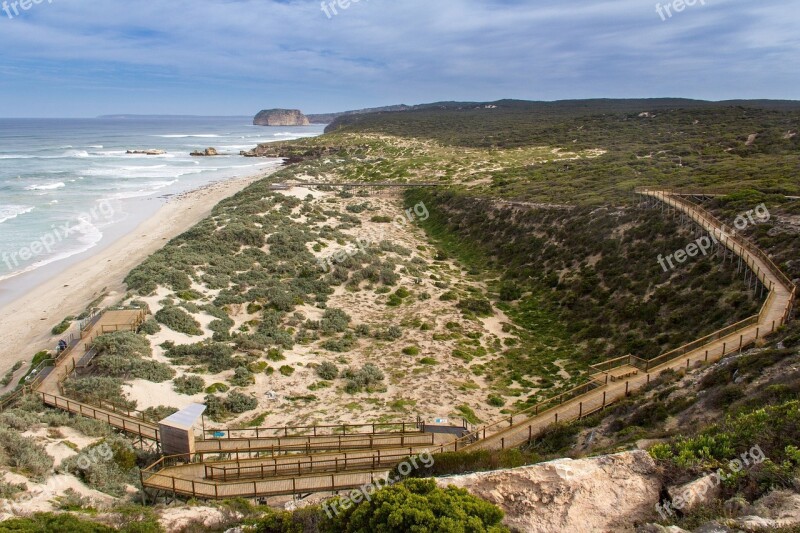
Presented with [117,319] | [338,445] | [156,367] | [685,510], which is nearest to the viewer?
[685,510]

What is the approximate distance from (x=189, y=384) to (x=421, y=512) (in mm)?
13849

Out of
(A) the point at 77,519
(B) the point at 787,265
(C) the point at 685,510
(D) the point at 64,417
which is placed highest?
(B) the point at 787,265

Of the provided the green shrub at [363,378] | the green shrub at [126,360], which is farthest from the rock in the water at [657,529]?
the green shrub at [126,360]

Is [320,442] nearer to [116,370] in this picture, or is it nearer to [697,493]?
[116,370]

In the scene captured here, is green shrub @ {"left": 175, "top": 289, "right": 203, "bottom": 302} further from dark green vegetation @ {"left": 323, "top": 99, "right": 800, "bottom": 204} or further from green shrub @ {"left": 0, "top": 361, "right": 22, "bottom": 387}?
dark green vegetation @ {"left": 323, "top": 99, "right": 800, "bottom": 204}

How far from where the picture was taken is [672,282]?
912 inches

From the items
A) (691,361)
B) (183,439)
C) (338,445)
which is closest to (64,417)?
(183,439)

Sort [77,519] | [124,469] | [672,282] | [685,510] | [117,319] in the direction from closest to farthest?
[685,510] < [77,519] < [124,469] < [117,319] < [672,282]

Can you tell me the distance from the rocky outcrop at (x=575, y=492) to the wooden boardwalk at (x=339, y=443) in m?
4.24

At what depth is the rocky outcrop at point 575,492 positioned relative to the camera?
753cm

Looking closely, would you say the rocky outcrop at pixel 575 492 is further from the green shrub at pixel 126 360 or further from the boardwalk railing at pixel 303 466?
the green shrub at pixel 126 360

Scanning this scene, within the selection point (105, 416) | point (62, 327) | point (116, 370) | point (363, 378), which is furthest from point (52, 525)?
point (62, 327)

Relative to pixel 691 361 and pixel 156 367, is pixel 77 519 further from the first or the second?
pixel 691 361

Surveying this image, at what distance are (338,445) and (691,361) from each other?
10475 millimetres
